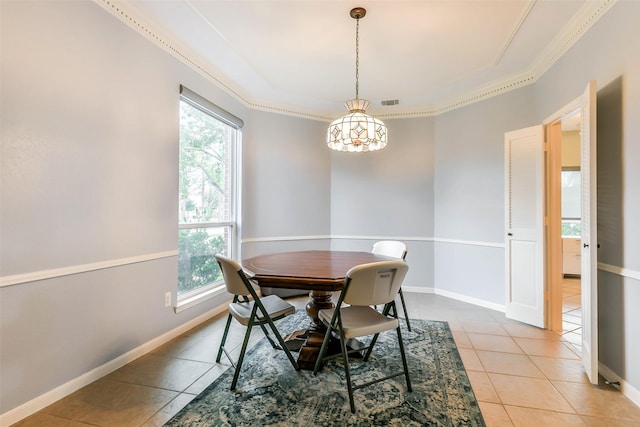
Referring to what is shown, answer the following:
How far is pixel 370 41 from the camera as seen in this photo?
2.72 meters

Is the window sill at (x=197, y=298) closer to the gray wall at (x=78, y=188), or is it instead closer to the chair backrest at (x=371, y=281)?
the gray wall at (x=78, y=188)

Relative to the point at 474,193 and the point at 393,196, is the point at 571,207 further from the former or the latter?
the point at 393,196

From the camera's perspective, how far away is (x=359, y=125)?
2.37m

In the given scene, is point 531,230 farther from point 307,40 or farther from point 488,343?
point 307,40

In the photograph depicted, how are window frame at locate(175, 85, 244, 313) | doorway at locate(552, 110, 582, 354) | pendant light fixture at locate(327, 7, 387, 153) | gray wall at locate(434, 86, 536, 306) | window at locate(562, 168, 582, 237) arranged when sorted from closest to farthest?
pendant light fixture at locate(327, 7, 387, 153)
window frame at locate(175, 85, 244, 313)
gray wall at locate(434, 86, 536, 306)
doorway at locate(552, 110, 582, 354)
window at locate(562, 168, 582, 237)

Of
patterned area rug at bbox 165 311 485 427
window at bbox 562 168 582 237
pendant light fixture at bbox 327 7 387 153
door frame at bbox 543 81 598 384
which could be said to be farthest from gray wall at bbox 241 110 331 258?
window at bbox 562 168 582 237

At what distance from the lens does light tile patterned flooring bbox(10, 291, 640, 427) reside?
1.67 metres

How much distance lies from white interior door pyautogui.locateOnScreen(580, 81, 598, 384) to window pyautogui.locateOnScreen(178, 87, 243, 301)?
3181 mm

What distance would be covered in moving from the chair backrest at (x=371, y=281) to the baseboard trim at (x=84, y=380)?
1744mm

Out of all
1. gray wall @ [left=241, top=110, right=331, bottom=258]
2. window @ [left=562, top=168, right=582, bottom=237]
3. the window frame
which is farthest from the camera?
window @ [left=562, top=168, right=582, bottom=237]

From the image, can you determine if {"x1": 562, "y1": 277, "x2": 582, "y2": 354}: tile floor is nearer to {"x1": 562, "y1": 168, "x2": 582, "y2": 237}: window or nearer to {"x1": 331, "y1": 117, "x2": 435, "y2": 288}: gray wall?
{"x1": 562, "y1": 168, "x2": 582, "y2": 237}: window

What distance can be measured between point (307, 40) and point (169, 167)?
1.67 meters

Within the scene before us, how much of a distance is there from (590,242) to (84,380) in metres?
3.43

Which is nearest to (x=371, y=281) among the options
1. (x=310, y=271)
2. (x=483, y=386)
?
(x=310, y=271)
